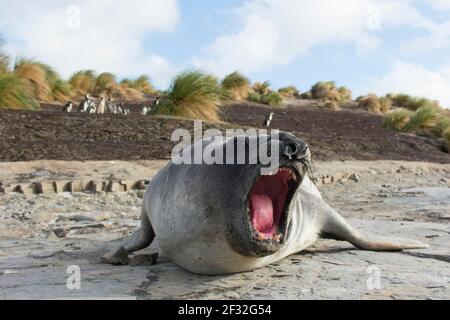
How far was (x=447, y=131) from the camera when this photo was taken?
655 inches

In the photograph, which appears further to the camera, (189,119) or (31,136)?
(189,119)

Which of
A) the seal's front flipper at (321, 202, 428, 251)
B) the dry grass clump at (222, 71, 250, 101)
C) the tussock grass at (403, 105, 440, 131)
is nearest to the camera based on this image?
the seal's front flipper at (321, 202, 428, 251)

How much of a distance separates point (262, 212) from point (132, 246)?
1.29 metres

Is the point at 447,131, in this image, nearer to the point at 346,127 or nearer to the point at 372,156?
the point at 346,127

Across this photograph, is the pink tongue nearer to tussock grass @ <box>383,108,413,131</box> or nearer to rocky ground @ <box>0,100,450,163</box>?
rocky ground @ <box>0,100,450,163</box>

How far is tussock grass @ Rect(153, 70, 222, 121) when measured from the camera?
13.2 meters

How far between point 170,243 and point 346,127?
47.2 feet

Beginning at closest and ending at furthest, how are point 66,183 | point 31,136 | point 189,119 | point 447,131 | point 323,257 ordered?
point 323,257, point 66,183, point 31,136, point 189,119, point 447,131

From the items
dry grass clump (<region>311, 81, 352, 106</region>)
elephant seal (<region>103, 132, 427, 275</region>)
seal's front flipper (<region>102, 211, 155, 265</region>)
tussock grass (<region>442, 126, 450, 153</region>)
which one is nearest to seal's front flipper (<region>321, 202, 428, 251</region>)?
elephant seal (<region>103, 132, 427, 275</region>)

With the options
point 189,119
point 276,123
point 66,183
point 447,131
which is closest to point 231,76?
point 276,123

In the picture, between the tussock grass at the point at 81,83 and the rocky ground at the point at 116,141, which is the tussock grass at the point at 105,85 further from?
the rocky ground at the point at 116,141

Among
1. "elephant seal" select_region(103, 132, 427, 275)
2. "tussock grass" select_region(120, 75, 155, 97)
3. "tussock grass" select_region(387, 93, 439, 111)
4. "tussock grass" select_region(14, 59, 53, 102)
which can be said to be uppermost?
"tussock grass" select_region(120, 75, 155, 97)

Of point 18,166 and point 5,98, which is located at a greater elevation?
point 5,98

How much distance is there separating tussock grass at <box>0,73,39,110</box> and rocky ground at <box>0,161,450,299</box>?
448cm
